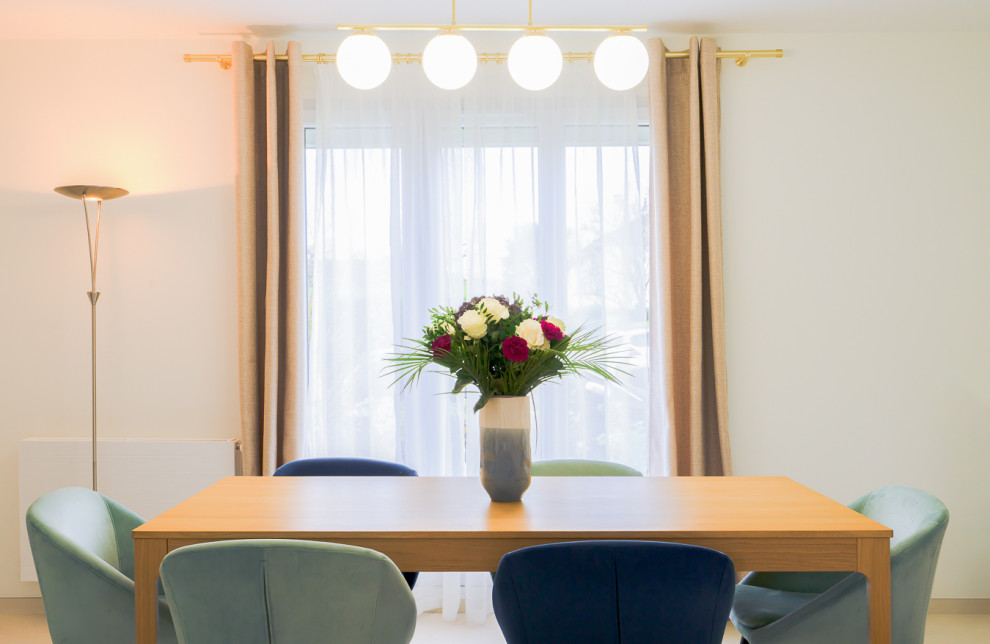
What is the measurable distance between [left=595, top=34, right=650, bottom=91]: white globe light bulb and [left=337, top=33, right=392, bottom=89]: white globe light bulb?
1.86ft

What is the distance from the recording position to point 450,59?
1.82 metres

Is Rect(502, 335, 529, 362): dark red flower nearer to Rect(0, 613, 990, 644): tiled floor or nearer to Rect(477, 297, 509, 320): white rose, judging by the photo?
Rect(477, 297, 509, 320): white rose

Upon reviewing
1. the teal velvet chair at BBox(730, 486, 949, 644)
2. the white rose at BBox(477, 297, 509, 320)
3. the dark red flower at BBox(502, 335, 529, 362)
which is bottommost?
the teal velvet chair at BBox(730, 486, 949, 644)

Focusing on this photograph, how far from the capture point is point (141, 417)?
3.18 meters

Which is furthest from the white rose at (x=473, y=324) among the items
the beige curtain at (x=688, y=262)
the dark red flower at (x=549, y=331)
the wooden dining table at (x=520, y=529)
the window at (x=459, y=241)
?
the beige curtain at (x=688, y=262)

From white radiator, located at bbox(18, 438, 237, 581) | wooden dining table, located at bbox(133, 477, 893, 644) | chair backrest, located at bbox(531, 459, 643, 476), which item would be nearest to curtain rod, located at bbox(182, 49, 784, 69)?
white radiator, located at bbox(18, 438, 237, 581)

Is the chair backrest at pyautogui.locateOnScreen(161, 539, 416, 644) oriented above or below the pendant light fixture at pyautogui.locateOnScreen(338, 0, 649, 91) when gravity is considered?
below

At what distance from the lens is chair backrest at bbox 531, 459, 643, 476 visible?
241 centimetres

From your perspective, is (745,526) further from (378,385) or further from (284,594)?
(378,385)

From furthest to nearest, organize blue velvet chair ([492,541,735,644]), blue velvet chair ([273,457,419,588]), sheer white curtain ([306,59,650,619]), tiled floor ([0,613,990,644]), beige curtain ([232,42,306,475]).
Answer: sheer white curtain ([306,59,650,619]) < beige curtain ([232,42,306,475]) < tiled floor ([0,613,990,644]) < blue velvet chair ([273,457,419,588]) < blue velvet chair ([492,541,735,644])

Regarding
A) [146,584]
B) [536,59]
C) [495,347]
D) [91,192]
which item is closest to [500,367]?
[495,347]

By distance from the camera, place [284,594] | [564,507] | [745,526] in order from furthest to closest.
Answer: [564,507] → [745,526] → [284,594]

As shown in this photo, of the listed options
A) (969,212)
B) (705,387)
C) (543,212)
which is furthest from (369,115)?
(969,212)

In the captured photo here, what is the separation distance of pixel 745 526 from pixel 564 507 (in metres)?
0.44
